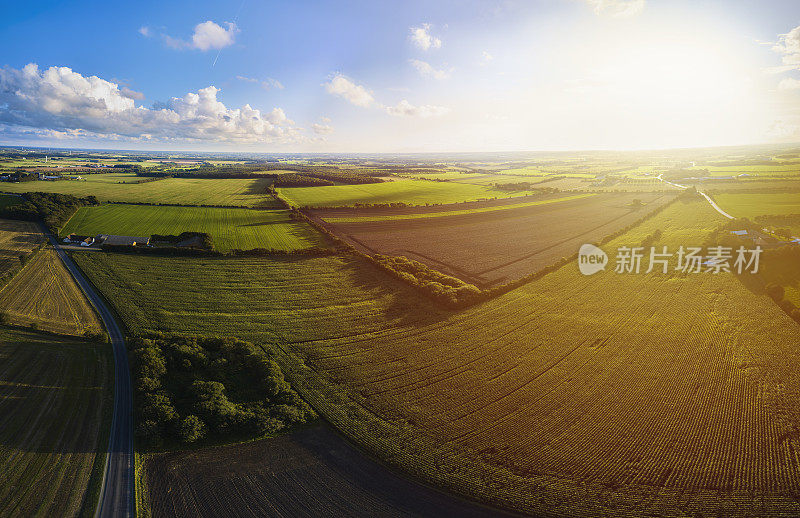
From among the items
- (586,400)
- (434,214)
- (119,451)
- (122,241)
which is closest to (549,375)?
(586,400)

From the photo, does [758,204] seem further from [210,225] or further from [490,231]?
[210,225]

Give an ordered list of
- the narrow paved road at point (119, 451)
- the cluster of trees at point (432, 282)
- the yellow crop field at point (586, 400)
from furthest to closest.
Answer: the cluster of trees at point (432, 282)
the yellow crop field at point (586, 400)
the narrow paved road at point (119, 451)

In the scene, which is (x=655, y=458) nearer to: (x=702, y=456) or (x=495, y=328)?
(x=702, y=456)

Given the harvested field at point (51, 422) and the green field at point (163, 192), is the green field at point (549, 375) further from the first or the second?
the green field at point (163, 192)

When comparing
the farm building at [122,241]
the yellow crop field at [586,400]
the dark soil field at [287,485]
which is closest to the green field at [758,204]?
the yellow crop field at [586,400]

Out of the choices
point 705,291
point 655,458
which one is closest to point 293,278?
Answer: point 655,458

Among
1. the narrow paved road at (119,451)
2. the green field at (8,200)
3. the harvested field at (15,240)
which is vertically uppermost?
the green field at (8,200)
